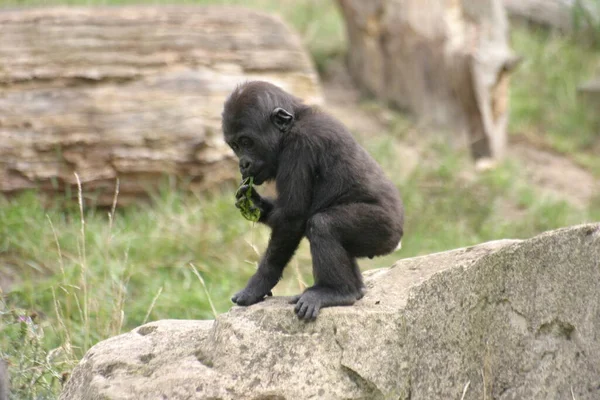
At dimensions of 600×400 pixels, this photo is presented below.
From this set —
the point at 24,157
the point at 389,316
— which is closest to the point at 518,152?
the point at 24,157

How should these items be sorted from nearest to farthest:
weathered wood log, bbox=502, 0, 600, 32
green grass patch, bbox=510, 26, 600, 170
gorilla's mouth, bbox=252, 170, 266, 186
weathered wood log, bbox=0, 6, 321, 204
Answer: gorilla's mouth, bbox=252, 170, 266, 186 → weathered wood log, bbox=0, 6, 321, 204 → green grass patch, bbox=510, 26, 600, 170 → weathered wood log, bbox=502, 0, 600, 32

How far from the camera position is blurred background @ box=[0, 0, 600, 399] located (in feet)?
23.2

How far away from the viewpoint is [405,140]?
11.0 meters

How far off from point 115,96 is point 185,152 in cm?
91

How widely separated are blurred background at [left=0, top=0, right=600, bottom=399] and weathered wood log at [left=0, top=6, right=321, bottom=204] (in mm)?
17

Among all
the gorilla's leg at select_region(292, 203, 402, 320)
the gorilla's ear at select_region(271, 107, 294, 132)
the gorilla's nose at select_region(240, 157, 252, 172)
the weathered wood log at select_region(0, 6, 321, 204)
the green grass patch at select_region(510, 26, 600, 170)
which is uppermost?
the gorilla's ear at select_region(271, 107, 294, 132)

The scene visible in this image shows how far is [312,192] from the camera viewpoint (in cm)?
479

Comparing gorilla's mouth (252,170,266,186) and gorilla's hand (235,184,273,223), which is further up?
gorilla's mouth (252,170,266,186)

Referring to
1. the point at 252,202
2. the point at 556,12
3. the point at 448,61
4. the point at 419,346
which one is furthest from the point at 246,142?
the point at 556,12

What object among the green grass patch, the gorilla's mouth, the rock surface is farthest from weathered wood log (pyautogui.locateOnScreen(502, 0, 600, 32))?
the rock surface

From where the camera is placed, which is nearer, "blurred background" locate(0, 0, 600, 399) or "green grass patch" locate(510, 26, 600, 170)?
"blurred background" locate(0, 0, 600, 399)

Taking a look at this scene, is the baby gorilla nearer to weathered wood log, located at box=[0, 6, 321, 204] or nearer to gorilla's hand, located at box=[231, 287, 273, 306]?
gorilla's hand, located at box=[231, 287, 273, 306]

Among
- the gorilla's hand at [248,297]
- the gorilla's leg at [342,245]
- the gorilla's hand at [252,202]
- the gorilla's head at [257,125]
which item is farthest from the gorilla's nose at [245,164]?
the gorilla's hand at [248,297]

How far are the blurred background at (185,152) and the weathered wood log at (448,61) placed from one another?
2 cm
